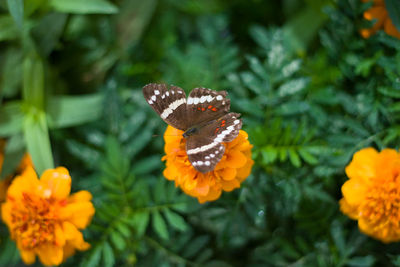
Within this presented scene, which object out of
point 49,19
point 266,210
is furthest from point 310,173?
point 49,19

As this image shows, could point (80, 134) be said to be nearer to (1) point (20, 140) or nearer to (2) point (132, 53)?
(1) point (20, 140)

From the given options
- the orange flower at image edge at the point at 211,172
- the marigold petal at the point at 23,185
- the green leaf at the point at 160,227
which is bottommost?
the green leaf at the point at 160,227

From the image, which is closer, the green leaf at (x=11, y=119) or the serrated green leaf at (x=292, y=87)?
the serrated green leaf at (x=292, y=87)

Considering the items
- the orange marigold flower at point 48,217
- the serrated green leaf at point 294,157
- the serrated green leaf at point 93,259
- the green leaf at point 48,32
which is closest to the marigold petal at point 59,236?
the orange marigold flower at point 48,217

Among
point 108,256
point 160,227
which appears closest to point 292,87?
point 160,227

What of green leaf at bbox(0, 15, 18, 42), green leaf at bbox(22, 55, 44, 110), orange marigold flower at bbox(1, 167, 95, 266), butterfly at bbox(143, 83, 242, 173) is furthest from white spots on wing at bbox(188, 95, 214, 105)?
green leaf at bbox(0, 15, 18, 42)

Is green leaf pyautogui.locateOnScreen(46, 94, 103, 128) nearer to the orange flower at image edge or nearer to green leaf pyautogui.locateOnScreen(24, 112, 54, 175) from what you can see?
green leaf pyautogui.locateOnScreen(24, 112, 54, 175)

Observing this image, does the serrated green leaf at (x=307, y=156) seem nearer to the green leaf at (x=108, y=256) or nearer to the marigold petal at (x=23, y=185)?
the green leaf at (x=108, y=256)
